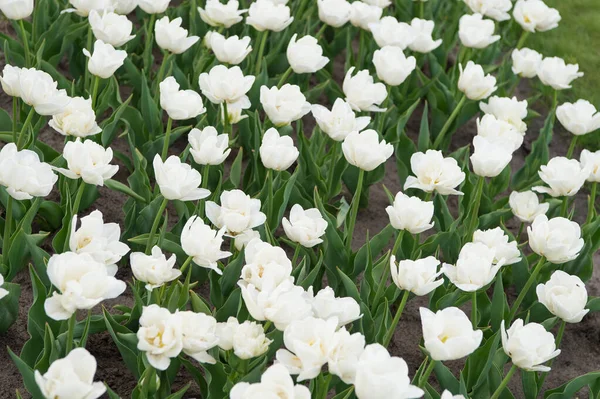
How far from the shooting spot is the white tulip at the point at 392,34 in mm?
3286

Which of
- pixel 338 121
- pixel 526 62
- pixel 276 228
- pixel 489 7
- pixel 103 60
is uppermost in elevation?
pixel 103 60

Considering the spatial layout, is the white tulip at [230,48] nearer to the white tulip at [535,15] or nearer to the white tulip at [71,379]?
the white tulip at [535,15]

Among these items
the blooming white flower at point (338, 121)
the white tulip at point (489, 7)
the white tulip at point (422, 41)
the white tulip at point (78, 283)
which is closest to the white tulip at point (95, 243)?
the white tulip at point (78, 283)

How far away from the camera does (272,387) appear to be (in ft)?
5.11

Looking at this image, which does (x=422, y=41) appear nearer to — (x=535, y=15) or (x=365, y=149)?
(x=535, y=15)

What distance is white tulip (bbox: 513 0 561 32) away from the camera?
371 centimetres

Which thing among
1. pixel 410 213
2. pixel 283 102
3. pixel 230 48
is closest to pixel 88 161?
pixel 283 102

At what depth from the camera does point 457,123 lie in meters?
3.53

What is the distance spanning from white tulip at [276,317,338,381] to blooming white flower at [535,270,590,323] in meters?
0.77

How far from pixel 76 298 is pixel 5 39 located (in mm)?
1782

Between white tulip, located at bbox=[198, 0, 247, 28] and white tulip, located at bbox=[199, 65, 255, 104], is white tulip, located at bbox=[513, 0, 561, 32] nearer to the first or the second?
white tulip, located at bbox=[198, 0, 247, 28]

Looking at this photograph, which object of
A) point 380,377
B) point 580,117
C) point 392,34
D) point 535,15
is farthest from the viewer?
point 535,15

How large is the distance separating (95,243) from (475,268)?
0.89 metres

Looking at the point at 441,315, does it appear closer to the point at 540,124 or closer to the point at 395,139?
the point at 395,139
